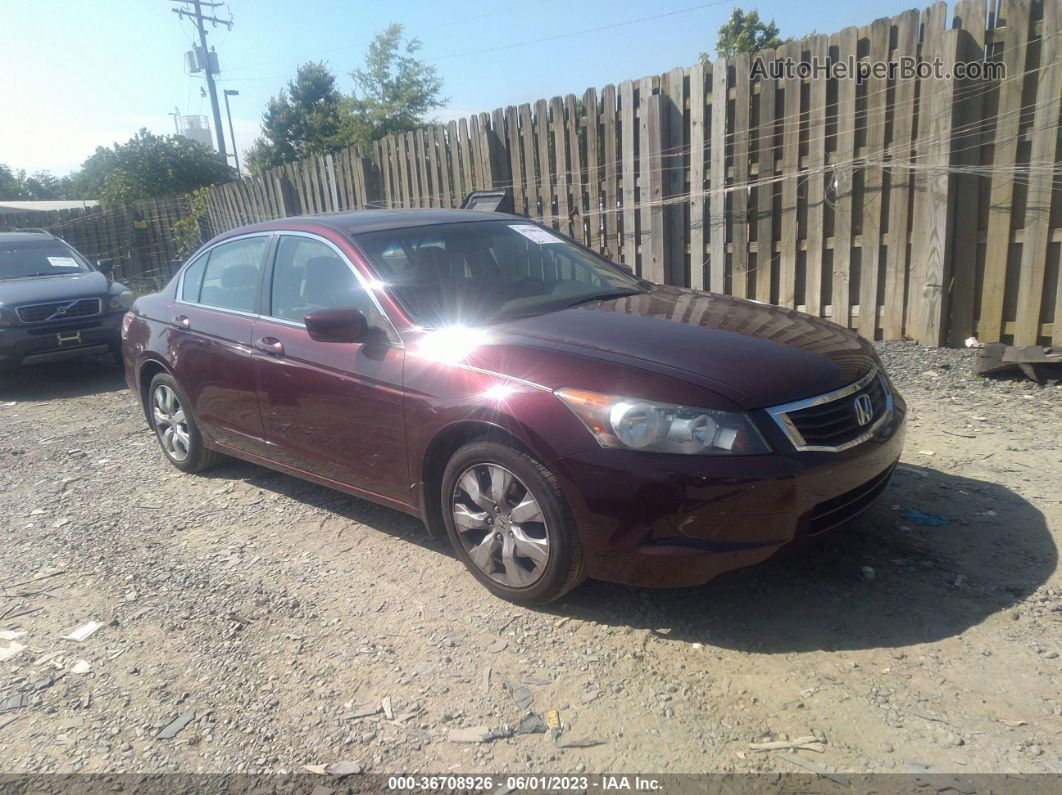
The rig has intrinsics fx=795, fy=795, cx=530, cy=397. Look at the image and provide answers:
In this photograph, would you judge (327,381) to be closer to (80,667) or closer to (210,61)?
(80,667)

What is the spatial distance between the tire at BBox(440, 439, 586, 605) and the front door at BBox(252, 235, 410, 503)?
15.1 inches

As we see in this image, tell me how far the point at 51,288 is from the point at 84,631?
6865mm

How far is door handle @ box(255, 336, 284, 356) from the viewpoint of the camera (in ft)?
14.1

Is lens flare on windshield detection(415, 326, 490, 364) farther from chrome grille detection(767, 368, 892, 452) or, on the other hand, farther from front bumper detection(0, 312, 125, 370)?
front bumper detection(0, 312, 125, 370)

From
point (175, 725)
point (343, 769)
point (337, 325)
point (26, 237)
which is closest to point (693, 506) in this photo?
point (343, 769)

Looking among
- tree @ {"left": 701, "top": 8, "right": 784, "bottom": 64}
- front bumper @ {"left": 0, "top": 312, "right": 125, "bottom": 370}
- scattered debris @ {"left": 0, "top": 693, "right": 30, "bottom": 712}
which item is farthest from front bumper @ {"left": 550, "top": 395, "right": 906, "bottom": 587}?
tree @ {"left": 701, "top": 8, "right": 784, "bottom": 64}

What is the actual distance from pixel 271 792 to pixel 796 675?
1810 millimetres

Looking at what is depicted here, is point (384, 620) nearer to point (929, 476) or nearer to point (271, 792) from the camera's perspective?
point (271, 792)

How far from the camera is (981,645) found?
2902mm

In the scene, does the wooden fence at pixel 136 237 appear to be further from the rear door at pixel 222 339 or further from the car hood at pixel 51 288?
the rear door at pixel 222 339

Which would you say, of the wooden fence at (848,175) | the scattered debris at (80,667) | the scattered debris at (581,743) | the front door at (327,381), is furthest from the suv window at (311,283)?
the wooden fence at (848,175)

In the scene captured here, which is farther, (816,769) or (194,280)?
(194,280)

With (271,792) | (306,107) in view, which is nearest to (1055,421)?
(271,792)

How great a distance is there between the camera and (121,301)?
30.6 feet
